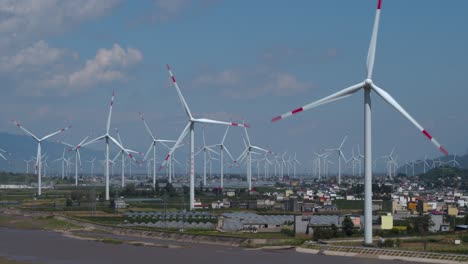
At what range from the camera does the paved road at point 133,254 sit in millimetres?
27422

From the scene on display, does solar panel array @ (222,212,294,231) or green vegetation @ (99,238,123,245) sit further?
solar panel array @ (222,212,294,231)

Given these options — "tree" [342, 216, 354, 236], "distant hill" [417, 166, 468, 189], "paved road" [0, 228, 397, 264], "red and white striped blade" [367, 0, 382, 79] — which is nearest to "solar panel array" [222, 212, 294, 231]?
"tree" [342, 216, 354, 236]

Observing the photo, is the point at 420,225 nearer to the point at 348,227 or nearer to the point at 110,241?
the point at 348,227

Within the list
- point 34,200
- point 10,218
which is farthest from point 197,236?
point 34,200

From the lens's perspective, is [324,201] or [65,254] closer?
[65,254]

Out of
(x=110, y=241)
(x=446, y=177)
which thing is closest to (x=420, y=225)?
(x=110, y=241)

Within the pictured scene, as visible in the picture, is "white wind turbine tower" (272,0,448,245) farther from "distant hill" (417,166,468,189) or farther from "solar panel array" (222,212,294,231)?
"distant hill" (417,166,468,189)

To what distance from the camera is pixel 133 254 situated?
29781mm

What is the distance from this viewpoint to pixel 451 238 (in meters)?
31.9

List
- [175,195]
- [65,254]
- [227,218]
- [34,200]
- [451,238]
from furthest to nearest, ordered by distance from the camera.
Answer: [175,195]
[34,200]
[227,218]
[451,238]
[65,254]

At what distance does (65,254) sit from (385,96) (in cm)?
1308

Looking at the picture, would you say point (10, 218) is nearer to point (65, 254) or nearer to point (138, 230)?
point (138, 230)

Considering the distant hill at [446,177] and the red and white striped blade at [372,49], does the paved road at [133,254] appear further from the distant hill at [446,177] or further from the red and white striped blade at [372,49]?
the distant hill at [446,177]

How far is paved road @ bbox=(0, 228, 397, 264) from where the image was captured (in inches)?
1080
